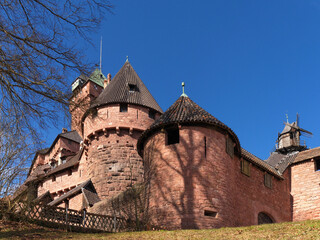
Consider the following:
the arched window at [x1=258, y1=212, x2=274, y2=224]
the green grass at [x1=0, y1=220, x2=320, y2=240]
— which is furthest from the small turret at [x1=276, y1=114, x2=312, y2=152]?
the green grass at [x1=0, y1=220, x2=320, y2=240]

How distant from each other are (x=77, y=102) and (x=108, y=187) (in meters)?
15.0

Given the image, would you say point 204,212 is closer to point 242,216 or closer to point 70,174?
point 242,216

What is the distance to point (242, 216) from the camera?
22266 mm

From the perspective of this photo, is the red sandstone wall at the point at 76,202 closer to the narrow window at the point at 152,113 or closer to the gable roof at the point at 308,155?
the narrow window at the point at 152,113

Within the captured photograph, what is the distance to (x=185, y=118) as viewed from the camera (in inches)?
786

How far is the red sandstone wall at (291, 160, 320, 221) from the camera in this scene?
91.8ft

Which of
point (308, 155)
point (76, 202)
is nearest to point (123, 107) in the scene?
point (76, 202)

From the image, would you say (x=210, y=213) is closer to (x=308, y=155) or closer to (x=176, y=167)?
(x=176, y=167)

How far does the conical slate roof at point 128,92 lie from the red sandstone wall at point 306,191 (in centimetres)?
1009

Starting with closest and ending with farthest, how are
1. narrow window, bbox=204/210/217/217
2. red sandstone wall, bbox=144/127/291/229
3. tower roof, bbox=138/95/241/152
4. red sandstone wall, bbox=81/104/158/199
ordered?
1. red sandstone wall, bbox=144/127/291/229
2. narrow window, bbox=204/210/217/217
3. tower roof, bbox=138/95/241/152
4. red sandstone wall, bbox=81/104/158/199

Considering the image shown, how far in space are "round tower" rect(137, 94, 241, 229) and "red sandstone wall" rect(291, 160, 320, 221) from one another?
9.45 meters

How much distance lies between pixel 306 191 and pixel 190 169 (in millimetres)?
12881

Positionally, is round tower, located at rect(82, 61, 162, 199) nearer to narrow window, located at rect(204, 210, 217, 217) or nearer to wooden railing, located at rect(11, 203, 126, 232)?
wooden railing, located at rect(11, 203, 126, 232)

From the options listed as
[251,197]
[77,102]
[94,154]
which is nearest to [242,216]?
[251,197]
